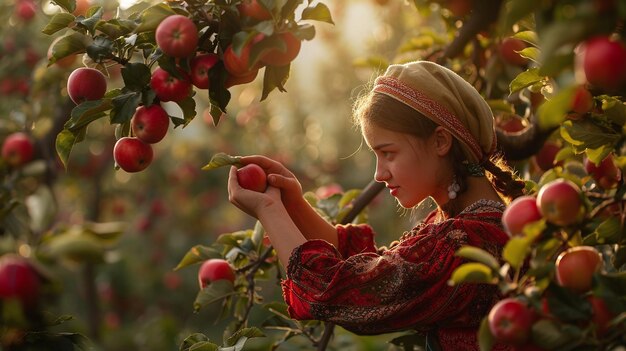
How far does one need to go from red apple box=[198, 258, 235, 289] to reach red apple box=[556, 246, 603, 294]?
3.22ft

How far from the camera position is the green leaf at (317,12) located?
55.3 inches

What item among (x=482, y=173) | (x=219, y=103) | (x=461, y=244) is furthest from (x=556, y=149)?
(x=219, y=103)

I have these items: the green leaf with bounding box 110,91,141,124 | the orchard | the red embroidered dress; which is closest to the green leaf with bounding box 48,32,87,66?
the orchard

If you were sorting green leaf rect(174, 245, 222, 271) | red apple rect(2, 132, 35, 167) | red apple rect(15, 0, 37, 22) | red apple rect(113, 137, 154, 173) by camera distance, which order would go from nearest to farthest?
red apple rect(113, 137, 154, 173) → green leaf rect(174, 245, 222, 271) → red apple rect(2, 132, 35, 167) → red apple rect(15, 0, 37, 22)

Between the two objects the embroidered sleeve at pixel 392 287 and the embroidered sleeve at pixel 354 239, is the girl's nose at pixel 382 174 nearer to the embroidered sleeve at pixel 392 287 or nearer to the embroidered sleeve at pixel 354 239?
the embroidered sleeve at pixel 392 287

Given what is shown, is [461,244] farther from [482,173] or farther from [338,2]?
[338,2]

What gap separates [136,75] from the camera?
147 centimetres

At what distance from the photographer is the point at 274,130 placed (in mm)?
7062

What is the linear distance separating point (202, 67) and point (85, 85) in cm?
24

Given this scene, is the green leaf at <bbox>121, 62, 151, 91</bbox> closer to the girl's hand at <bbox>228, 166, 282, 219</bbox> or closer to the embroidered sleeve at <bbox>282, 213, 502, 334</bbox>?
the girl's hand at <bbox>228, 166, 282, 219</bbox>

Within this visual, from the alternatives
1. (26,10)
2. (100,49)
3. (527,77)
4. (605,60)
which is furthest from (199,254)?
(26,10)

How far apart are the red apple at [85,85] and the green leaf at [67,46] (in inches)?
→ 2.1

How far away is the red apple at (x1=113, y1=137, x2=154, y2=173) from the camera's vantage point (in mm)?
1539

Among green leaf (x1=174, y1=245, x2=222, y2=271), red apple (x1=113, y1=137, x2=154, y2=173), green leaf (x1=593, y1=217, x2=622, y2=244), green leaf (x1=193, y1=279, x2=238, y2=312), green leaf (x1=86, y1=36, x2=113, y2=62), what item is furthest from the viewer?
green leaf (x1=174, y1=245, x2=222, y2=271)
